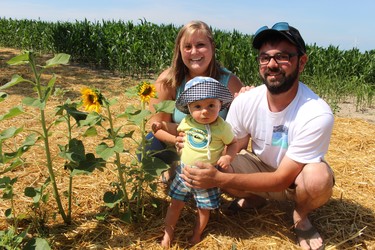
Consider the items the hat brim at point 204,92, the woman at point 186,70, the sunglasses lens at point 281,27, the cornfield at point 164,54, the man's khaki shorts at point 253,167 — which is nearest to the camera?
the hat brim at point 204,92

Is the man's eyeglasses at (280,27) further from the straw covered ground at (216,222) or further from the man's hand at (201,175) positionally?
the straw covered ground at (216,222)

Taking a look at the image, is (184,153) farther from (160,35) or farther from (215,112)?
(160,35)

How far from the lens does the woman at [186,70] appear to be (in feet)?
9.34

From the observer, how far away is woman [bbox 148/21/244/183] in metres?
2.85

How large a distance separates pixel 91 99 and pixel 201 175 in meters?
0.79

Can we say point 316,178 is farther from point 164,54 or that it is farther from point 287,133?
point 164,54

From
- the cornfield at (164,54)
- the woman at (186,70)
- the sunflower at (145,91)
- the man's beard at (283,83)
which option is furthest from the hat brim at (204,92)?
the cornfield at (164,54)

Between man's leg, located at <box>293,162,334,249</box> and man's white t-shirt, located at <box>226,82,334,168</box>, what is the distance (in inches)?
3.3

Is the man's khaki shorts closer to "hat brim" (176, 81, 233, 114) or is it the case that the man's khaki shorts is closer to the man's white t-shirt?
the man's white t-shirt

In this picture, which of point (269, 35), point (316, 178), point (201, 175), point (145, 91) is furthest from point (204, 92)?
point (316, 178)

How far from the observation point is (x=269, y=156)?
2.60 m

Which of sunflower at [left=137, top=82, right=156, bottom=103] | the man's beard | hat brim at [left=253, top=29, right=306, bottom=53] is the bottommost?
sunflower at [left=137, top=82, right=156, bottom=103]

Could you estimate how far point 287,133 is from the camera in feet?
7.91

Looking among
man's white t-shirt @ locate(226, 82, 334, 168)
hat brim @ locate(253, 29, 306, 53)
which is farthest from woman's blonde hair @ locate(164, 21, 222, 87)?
hat brim @ locate(253, 29, 306, 53)
